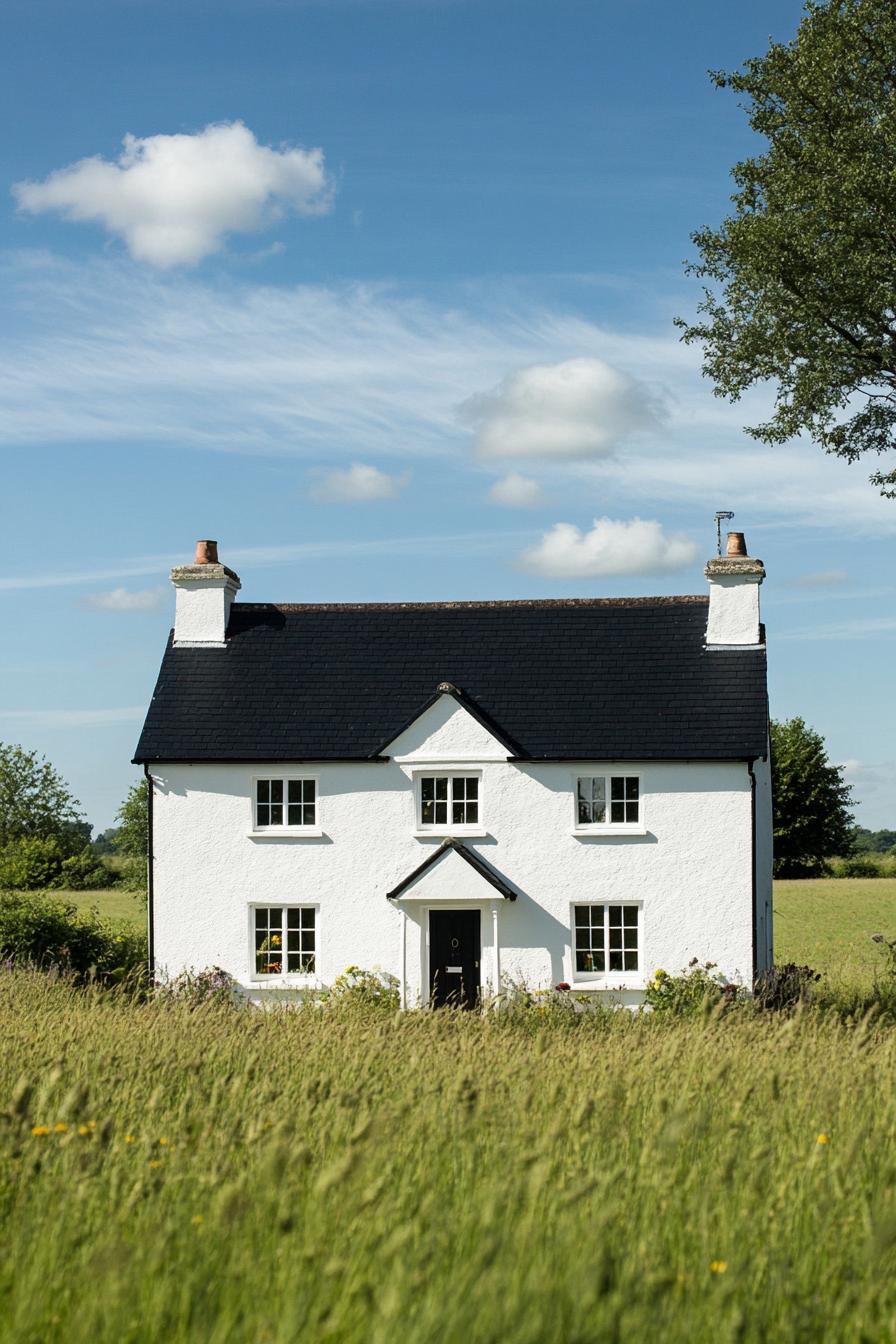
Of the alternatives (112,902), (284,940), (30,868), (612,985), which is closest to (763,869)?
(612,985)

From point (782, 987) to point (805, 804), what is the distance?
55427mm

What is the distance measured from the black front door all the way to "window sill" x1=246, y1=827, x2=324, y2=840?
8.42 ft

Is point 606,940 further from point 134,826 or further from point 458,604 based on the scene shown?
point 134,826

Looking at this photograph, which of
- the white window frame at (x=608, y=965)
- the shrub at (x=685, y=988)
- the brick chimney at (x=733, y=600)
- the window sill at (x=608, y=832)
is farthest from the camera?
the brick chimney at (x=733, y=600)

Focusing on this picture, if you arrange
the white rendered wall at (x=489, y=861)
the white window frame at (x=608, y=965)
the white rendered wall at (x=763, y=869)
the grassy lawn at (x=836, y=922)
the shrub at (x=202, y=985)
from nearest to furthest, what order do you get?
the shrub at (x=202, y=985), the white window frame at (x=608, y=965), the white rendered wall at (x=489, y=861), the white rendered wall at (x=763, y=869), the grassy lawn at (x=836, y=922)

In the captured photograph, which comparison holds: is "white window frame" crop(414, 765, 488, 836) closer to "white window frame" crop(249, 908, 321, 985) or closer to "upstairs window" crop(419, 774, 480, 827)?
"upstairs window" crop(419, 774, 480, 827)

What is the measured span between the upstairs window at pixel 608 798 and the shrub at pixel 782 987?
3587 mm

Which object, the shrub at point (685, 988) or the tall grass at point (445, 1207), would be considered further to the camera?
the shrub at point (685, 988)

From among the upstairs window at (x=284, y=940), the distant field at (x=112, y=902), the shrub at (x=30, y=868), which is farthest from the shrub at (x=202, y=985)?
the distant field at (x=112, y=902)

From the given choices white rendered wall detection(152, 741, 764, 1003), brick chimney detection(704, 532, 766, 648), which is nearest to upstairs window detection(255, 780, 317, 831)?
white rendered wall detection(152, 741, 764, 1003)

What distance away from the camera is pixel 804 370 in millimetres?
26406

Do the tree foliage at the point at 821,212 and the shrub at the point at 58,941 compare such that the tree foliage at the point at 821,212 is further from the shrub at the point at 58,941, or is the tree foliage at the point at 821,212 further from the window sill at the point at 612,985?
the shrub at the point at 58,941

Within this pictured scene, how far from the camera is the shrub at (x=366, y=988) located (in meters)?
23.5

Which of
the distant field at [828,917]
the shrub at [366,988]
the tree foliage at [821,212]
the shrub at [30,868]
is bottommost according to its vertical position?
the distant field at [828,917]
